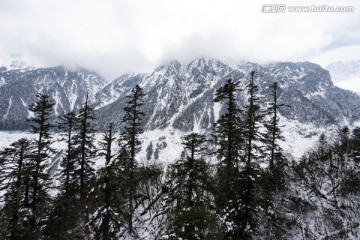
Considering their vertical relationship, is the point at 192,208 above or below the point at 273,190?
above

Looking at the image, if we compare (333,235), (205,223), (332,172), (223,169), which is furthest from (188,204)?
(332,172)

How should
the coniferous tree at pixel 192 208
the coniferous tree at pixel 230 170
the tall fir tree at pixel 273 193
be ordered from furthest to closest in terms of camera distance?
the tall fir tree at pixel 273 193 < the coniferous tree at pixel 230 170 < the coniferous tree at pixel 192 208

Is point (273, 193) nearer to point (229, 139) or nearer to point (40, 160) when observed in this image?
point (229, 139)

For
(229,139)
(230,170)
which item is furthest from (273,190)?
(229,139)

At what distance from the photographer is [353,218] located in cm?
1897

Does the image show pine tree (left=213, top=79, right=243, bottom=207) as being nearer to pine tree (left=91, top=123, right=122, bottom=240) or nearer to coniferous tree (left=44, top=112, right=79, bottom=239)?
pine tree (left=91, top=123, right=122, bottom=240)

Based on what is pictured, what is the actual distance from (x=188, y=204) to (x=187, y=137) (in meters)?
4.19

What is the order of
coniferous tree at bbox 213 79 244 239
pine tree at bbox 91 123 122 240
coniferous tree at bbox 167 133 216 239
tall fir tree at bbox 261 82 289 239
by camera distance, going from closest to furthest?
1. coniferous tree at bbox 167 133 216 239
2. pine tree at bbox 91 123 122 240
3. coniferous tree at bbox 213 79 244 239
4. tall fir tree at bbox 261 82 289 239

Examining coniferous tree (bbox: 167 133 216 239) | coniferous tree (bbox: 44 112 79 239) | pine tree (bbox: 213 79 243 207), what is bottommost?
coniferous tree (bbox: 44 112 79 239)

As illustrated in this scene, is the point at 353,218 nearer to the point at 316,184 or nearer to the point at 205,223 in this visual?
the point at 316,184

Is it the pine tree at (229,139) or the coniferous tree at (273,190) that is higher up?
the pine tree at (229,139)

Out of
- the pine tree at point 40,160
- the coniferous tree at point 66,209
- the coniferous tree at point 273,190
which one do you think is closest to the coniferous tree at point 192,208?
the coniferous tree at point 273,190

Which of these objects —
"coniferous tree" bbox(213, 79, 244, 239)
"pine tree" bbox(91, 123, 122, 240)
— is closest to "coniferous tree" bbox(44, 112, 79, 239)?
"pine tree" bbox(91, 123, 122, 240)

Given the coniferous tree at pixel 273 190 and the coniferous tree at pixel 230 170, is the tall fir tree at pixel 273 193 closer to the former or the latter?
the coniferous tree at pixel 273 190
